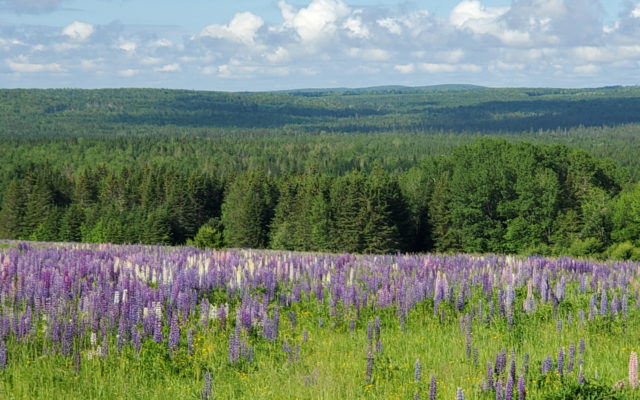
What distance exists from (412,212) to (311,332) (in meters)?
85.0

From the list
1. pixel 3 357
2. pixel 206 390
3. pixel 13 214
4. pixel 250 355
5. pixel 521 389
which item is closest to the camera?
pixel 521 389

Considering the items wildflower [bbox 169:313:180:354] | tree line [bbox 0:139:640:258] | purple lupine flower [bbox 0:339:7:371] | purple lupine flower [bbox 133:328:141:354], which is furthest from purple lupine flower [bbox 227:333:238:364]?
tree line [bbox 0:139:640:258]

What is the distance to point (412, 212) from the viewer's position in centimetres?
9562

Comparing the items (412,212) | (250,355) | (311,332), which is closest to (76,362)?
(250,355)

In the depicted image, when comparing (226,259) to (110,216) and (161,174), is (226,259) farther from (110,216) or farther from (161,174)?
(161,174)

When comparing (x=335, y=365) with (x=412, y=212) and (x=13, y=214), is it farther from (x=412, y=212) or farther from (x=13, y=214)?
(x=13, y=214)

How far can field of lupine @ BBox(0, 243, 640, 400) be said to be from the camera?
873 cm

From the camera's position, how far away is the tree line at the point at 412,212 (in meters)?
79.2

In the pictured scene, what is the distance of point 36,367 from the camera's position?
9.62m

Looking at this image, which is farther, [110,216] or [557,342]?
[110,216]

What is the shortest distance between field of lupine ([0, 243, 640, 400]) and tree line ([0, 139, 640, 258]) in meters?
52.6

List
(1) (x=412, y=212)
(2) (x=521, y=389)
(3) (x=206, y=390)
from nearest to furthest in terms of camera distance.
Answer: (2) (x=521, y=389)
(3) (x=206, y=390)
(1) (x=412, y=212)

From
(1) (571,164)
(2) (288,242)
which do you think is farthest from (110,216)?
(1) (571,164)

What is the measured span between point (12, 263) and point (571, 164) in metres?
86.4
